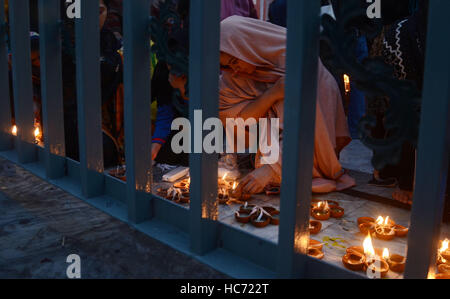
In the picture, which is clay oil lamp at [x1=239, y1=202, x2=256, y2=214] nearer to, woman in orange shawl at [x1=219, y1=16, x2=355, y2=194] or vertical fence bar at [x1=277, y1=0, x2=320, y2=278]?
woman in orange shawl at [x1=219, y1=16, x2=355, y2=194]

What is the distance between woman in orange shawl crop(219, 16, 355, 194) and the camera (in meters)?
3.15

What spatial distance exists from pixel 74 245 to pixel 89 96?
1.01m

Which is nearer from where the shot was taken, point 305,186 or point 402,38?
point 305,186

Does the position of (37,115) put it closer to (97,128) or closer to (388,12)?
(97,128)

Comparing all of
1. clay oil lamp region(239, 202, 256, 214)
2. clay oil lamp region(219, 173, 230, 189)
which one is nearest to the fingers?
clay oil lamp region(219, 173, 230, 189)

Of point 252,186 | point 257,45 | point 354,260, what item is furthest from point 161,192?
point 354,260

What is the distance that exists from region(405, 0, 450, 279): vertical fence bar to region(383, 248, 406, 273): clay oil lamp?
501 millimetres

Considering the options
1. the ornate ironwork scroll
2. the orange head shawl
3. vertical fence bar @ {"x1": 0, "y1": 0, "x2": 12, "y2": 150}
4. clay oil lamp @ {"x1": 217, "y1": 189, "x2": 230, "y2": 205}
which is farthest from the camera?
vertical fence bar @ {"x1": 0, "y1": 0, "x2": 12, "y2": 150}

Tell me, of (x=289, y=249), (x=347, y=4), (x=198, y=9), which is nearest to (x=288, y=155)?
(x=289, y=249)

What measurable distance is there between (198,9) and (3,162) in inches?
110

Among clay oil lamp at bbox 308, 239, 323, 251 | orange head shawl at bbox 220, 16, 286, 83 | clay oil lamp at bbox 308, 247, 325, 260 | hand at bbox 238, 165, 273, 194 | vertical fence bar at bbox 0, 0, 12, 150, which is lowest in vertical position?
clay oil lamp at bbox 308, 247, 325, 260

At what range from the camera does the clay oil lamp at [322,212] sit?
2460mm

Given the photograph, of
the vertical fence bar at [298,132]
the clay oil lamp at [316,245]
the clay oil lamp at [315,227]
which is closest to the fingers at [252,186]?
the clay oil lamp at [315,227]

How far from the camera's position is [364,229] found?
90.0 inches
